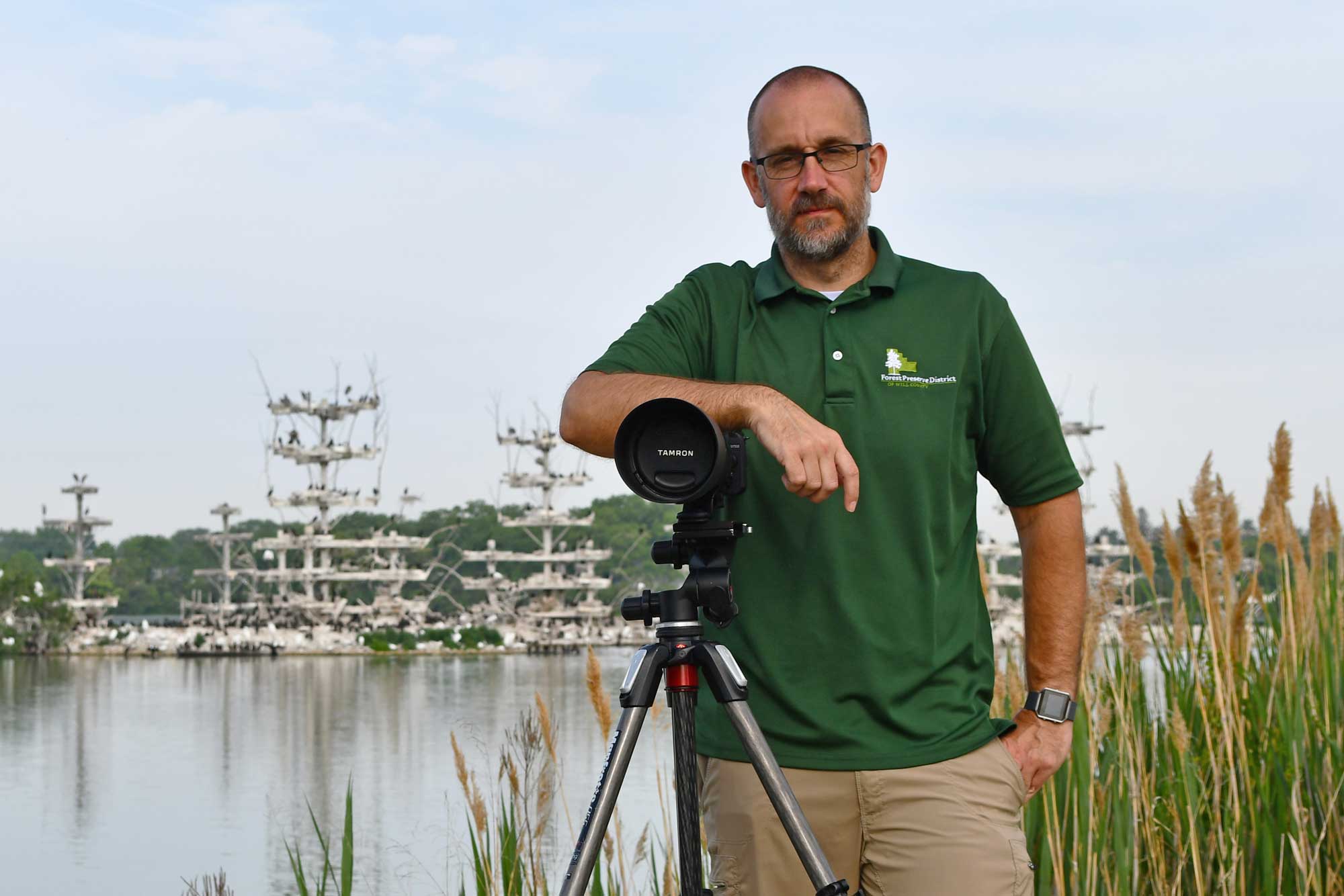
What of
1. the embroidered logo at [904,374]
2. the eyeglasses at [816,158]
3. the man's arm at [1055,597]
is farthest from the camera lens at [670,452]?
the man's arm at [1055,597]

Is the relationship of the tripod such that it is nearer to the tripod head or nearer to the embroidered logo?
the tripod head

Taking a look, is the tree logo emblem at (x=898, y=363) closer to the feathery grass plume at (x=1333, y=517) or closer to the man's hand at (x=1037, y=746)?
the man's hand at (x=1037, y=746)

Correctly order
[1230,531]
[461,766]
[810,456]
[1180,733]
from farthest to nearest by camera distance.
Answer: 1. [1230,531]
2. [461,766]
3. [1180,733]
4. [810,456]

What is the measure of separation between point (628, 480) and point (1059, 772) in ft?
5.39

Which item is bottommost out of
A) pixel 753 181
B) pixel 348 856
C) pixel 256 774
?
pixel 256 774

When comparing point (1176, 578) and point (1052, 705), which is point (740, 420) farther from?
point (1176, 578)

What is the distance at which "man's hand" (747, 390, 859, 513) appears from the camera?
1.37 metres

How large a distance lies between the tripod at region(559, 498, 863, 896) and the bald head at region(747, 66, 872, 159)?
2.00 feet

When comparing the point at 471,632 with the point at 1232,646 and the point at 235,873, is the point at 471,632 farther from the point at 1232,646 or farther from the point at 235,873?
the point at 1232,646

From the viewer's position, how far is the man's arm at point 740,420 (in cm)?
137

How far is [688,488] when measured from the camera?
142cm

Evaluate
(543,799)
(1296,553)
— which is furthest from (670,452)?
(1296,553)

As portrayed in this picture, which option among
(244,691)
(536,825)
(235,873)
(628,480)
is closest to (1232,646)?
(536,825)

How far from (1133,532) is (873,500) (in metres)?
1.64
